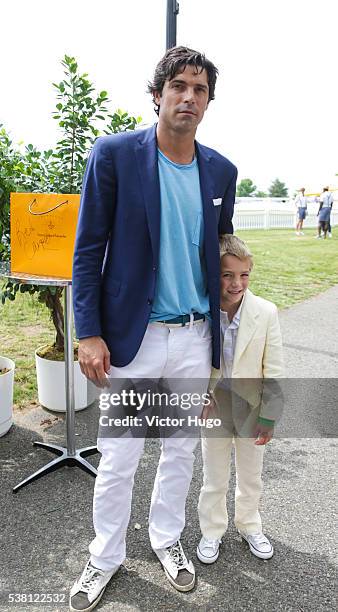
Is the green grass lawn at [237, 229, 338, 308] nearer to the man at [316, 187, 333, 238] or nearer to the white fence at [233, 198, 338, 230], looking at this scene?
the man at [316, 187, 333, 238]

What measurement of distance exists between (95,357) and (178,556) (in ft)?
3.24

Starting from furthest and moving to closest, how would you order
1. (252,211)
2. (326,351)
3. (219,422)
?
(252,211) < (326,351) < (219,422)

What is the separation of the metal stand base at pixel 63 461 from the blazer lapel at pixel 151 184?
5.23ft

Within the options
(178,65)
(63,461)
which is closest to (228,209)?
(178,65)

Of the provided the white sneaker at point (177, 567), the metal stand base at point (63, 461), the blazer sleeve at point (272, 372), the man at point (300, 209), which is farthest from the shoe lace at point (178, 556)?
the man at point (300, 209)

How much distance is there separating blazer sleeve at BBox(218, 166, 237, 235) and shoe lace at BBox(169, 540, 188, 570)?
4.55 feet

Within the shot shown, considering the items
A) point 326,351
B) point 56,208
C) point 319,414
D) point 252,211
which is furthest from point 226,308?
→ point 252,211

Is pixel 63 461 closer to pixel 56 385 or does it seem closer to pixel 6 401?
pixel 6 401

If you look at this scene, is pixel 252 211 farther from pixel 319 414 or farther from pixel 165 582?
pixel 165 582

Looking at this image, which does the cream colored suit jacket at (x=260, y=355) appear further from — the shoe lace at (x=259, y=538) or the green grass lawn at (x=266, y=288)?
the green grass lawn at (x=266, y=288)

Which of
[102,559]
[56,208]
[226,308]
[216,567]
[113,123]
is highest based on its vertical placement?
[113,123]

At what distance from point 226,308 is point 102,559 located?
1.14 metres

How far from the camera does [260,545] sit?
239cm

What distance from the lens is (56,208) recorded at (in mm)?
2615
